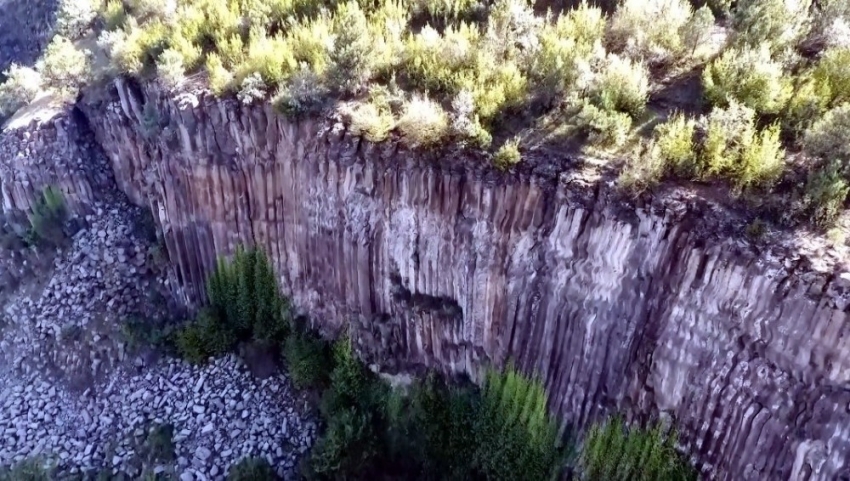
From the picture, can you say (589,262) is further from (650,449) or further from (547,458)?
(547,458)

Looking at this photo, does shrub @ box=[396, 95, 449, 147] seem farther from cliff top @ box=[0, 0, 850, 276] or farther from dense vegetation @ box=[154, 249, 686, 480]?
dense vegetation @ box=[154, 249, 686, 480]

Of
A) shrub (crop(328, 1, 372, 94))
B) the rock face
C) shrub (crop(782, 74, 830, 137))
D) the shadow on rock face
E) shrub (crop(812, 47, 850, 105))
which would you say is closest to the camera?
the rock face

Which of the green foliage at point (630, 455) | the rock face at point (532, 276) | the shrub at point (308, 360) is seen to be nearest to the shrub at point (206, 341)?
the rock face at point (532, 276)

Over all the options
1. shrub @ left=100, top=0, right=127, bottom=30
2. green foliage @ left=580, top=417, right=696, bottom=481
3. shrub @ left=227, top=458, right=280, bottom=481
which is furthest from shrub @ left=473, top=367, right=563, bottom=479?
shrub @ left=100, top=0, right=127, bottom=30

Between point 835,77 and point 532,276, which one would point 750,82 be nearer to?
point 835,77

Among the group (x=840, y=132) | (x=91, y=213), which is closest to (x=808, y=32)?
(x=840, y=132)

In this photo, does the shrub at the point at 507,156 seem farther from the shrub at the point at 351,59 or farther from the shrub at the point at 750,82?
the shrub at the point at 351,59
